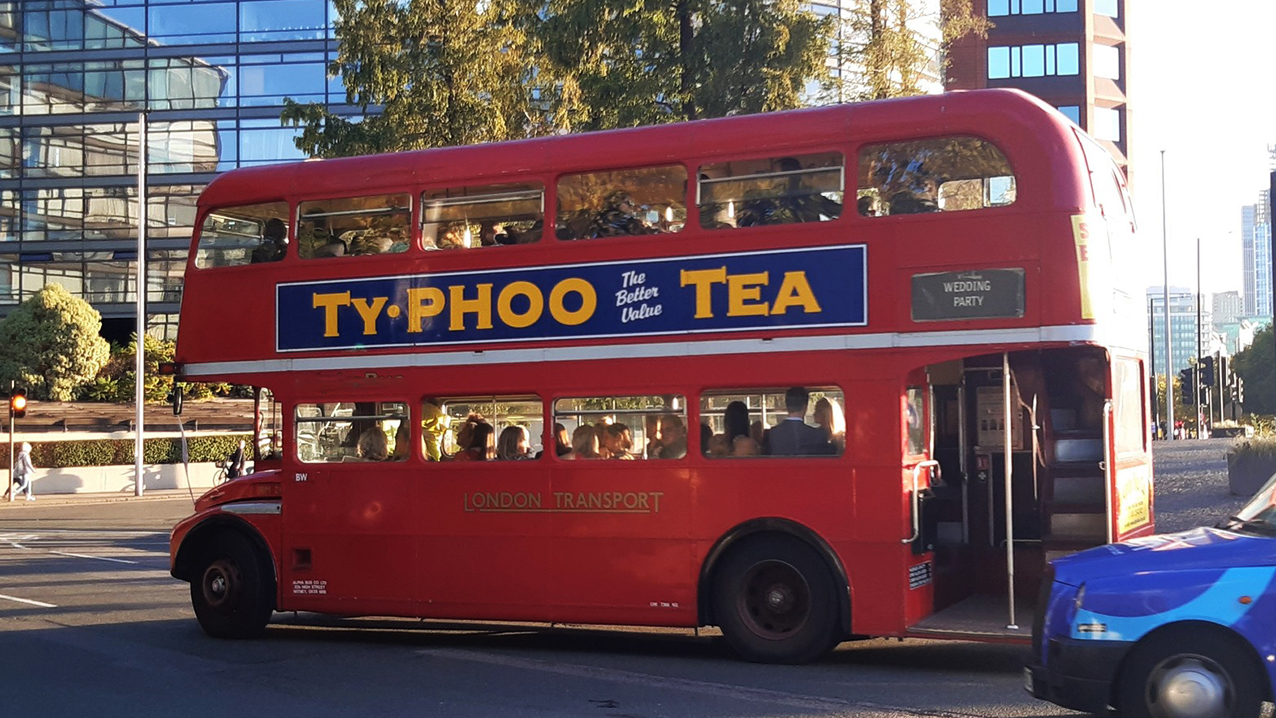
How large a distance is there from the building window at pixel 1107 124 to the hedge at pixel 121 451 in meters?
38.5

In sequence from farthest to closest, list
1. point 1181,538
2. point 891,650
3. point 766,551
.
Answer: point 891,650 → point 766,551 → point 1181,538

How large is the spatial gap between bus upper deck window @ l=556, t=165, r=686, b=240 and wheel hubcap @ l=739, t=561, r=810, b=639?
2.77 m

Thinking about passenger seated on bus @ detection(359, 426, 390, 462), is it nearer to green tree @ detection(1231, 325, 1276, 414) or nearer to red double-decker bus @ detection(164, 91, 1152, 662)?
red double-decker bus @ detection(164, 91, 1152, 662)

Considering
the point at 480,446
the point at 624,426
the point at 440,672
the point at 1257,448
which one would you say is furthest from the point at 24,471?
the point at 624,426

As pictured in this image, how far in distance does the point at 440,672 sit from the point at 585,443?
218 cm

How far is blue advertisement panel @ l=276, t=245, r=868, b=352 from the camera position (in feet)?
34.3

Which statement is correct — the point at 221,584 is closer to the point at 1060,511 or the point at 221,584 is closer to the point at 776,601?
the point at 776,601

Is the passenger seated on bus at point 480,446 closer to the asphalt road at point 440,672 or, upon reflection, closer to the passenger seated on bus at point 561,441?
the passenger seated on bus at point 561,441

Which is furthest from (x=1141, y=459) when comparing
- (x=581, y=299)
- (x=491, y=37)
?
(x=491, y=37)

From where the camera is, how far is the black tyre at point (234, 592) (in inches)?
494

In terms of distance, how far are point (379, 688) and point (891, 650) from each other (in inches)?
167

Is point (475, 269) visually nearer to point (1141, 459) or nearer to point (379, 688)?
point (379, 688)

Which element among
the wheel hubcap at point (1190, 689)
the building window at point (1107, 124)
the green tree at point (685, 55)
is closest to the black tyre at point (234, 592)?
the green tree at point (685, 55)

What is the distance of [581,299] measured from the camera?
11281 mm
